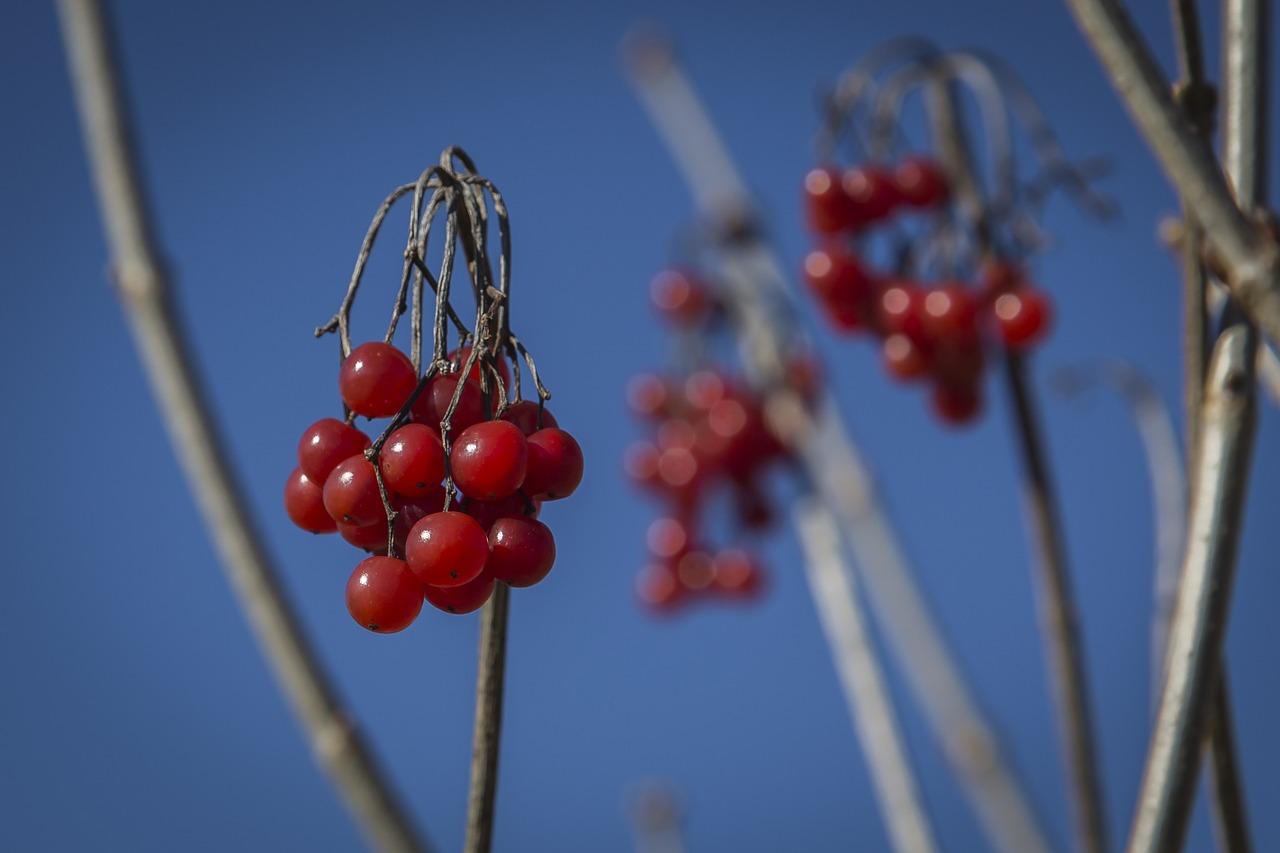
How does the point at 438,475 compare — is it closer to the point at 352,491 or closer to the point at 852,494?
the point at 352,491

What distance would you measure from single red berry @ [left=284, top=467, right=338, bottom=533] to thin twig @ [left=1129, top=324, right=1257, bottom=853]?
49 cm

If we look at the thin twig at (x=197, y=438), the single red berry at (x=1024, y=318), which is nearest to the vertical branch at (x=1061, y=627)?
the single red berry at (x=1024, y=318)

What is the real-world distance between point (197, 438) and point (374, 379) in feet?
0.82

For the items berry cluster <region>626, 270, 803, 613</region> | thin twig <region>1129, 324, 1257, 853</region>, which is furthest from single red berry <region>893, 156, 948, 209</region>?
thin twig <region>1129, 324, 1257, 853</region>

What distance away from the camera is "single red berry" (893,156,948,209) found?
5.75 ft

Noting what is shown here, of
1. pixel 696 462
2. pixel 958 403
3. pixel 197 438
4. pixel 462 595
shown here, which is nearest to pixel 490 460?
pixel 462 595

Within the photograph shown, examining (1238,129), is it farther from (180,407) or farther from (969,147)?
(969,147)

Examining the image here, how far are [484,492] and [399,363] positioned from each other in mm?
101

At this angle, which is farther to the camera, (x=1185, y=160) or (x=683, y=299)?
(x=683, y=299)

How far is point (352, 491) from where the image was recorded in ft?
2.31

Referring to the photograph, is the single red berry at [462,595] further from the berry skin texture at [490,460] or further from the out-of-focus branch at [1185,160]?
the out-of-focus branch at [1185,160]

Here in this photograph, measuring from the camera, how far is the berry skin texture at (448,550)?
69cm

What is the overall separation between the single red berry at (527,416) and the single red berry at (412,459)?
0.05 metres

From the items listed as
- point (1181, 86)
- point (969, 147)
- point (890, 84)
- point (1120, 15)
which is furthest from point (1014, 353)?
point (1120, 15)
